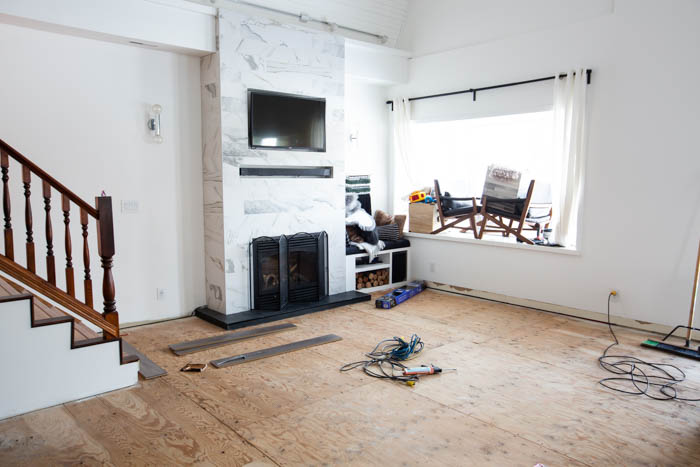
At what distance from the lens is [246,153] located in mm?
5059

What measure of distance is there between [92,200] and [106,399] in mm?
1945

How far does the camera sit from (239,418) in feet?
10.1

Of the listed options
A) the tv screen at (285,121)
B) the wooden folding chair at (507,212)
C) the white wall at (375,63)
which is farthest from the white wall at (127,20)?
the wooden folding chair at (507,212)

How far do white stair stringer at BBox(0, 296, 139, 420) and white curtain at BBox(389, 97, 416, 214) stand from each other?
441 cm

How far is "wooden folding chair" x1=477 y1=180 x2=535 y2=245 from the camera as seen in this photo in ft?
18.4

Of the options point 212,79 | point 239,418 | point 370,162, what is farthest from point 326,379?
point 370,162

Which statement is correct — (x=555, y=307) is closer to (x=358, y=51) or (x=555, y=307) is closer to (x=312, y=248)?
(x=312, y=248)

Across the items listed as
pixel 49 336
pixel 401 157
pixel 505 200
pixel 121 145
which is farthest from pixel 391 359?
pixel 401 157

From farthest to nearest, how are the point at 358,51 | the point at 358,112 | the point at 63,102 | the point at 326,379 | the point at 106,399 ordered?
the point at 358,112, the point at 358,51, the point at 63,102, the point at 326,379, the point at 106,399

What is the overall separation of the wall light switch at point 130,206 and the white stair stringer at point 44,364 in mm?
1671

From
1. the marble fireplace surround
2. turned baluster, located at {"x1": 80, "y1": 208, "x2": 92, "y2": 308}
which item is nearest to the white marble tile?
the marble fireplace surround

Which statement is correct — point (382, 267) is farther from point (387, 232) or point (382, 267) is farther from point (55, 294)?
Result: point (55, 294)

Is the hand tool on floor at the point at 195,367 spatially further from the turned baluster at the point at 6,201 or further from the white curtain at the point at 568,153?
the white curtain at the point at 568,153

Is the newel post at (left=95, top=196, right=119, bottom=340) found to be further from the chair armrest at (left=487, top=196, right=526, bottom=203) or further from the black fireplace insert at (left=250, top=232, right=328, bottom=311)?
the chair armrest at (left=487, top=196, right=526, bottom=203)
